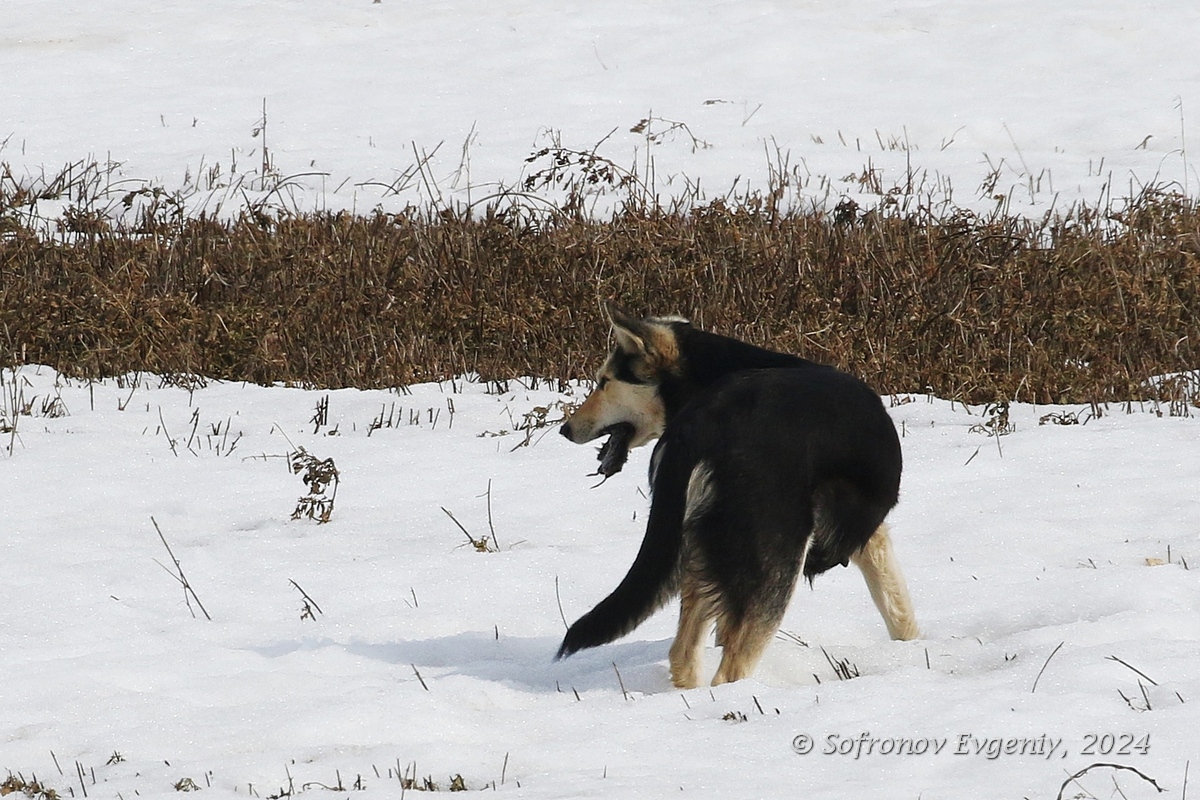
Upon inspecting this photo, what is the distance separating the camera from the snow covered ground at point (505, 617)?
352 cm

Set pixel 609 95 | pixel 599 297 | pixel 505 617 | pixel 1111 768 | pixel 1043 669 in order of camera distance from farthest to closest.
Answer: pixel 609 95, pixel 599 297, pixel 505 617, pixel 1043 669, pixel 1111 768

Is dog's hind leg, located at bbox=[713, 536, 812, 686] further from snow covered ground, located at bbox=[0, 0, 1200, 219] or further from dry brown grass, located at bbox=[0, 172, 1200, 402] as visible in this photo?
snow covered ground, located at bbox=[0, 0, 1200, 219]

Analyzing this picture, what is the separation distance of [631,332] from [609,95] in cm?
1245

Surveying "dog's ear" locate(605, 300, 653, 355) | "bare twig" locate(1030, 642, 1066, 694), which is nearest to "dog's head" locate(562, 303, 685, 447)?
"dog's ear" locate(605, 300, 653, 355)

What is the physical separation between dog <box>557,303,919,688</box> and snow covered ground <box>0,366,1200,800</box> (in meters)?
0.23

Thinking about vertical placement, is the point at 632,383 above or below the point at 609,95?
below

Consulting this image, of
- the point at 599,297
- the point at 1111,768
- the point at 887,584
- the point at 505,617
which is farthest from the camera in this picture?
the point at 599,297

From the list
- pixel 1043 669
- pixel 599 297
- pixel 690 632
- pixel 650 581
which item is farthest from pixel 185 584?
pixel 599 297

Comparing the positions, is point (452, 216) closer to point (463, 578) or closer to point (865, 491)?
point (463, 578)

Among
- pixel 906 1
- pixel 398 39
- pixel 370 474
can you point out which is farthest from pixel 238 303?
pixel 906 1

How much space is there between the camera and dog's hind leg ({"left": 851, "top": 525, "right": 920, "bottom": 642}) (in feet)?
15.3

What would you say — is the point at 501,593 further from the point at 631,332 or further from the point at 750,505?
the point at 750,505

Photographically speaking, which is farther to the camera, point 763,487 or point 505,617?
point 505,617

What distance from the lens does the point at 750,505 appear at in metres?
4.03
